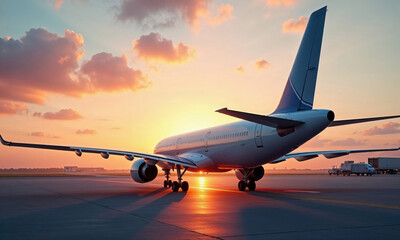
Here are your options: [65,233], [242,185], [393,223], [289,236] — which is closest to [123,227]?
[65,233]

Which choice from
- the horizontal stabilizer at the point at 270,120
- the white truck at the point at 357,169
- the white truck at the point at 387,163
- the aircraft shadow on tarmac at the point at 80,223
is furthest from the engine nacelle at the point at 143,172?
the white truck at the point at 387,163

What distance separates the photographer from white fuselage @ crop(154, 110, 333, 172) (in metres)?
17.4

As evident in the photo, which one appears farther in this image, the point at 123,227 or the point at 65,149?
the point at 65,149

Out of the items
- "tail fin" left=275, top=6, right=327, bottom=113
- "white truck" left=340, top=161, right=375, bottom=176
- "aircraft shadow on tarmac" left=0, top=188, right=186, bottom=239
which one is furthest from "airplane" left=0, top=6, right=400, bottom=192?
"white truck" left=340, top=161, right=375, bottom=176

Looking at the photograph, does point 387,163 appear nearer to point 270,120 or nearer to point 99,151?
point 270,120

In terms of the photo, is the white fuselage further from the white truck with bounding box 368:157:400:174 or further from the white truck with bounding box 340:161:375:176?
the white truck with bounding box 368:157:400:174

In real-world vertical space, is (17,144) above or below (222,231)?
above

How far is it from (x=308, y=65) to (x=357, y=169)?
5430 cm

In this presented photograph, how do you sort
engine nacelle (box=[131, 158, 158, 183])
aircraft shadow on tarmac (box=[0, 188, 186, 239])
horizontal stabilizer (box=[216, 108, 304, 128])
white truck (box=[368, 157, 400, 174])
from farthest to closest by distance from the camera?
white truck (box=[368, 157, 400, 174]) → engine nacelle (box=[131, 158, 158, 183]) → horizontal stabilizer (box=[216, 108, 304, 128]) → aircraft shadow on tarmac (box=[0, 188, 186, 239])

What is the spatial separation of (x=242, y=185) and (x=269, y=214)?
1202 cm

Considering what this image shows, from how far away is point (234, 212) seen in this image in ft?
38.9

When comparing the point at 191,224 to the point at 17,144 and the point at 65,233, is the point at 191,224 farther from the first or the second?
the point at 17,144

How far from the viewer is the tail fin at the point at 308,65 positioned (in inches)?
722

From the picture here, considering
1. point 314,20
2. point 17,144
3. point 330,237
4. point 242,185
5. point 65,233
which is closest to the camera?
point 330,237
